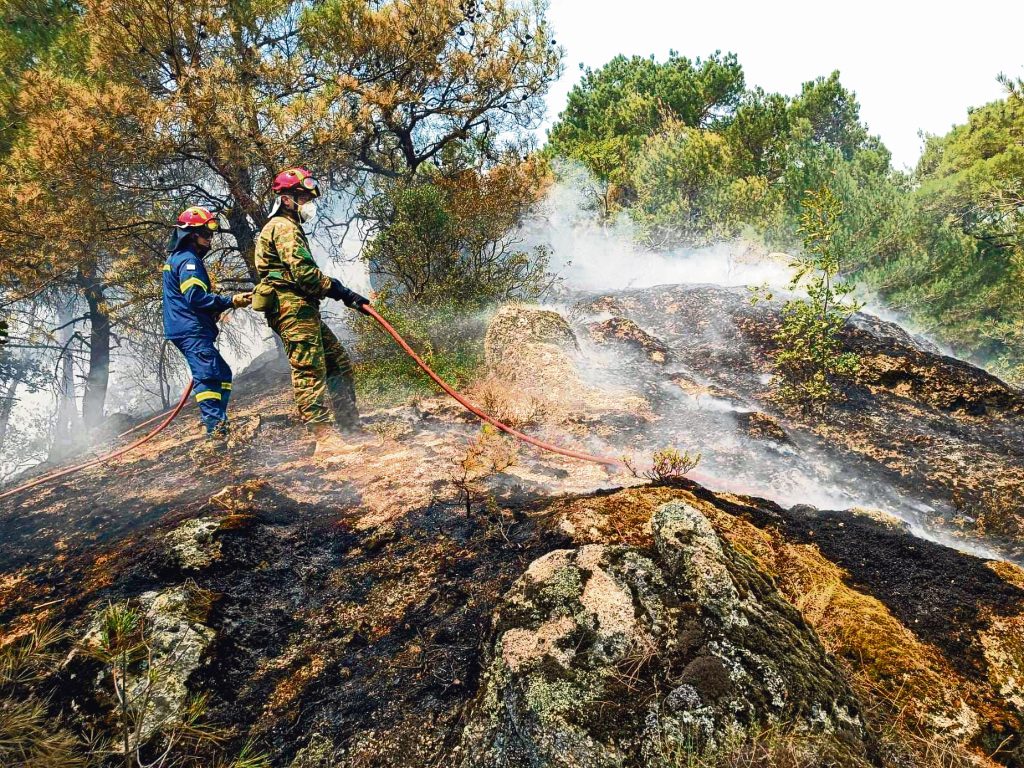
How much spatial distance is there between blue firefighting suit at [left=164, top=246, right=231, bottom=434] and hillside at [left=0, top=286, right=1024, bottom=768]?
0.71 meters

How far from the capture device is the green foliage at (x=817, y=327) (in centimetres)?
509

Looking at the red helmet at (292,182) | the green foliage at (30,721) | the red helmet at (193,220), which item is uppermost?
the red helmet at (292,182)

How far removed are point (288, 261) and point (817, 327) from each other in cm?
519

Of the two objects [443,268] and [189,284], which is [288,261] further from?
[443,268]

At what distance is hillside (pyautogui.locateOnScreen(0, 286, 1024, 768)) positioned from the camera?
1.45 metres

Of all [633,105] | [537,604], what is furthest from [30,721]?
[633,105]

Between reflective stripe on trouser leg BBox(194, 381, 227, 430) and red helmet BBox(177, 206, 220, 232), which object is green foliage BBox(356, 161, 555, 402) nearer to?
reflective stripe on trouser leg BBox(194, 381, 227, 430)

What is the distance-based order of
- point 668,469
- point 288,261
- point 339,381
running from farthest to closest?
point 339,381
point 288,261
point 668,469

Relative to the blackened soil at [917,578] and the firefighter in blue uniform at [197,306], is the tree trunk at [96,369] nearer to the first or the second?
the firefighter in blue uniform at [197,306]

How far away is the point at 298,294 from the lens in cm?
453

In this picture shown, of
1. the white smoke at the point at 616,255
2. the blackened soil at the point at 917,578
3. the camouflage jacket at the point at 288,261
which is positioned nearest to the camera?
the blackened soil at the point at 917,578

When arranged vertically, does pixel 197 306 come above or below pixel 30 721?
above

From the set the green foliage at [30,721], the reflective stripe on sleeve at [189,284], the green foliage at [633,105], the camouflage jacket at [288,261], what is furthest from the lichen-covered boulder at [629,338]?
the green foliage at [633,105]

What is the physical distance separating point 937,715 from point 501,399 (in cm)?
419
